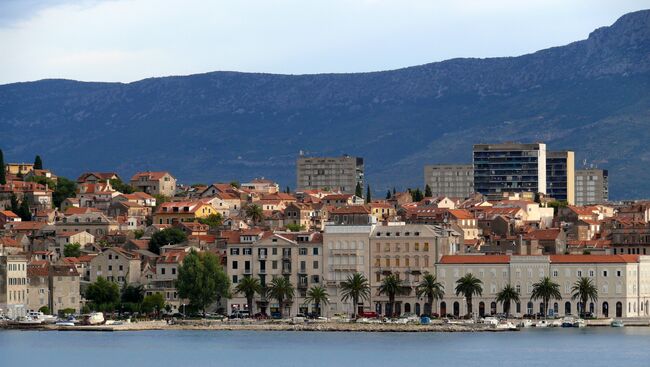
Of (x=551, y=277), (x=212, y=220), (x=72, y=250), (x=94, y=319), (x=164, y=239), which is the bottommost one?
(x=94, y=319)

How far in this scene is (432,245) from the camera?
445 feet

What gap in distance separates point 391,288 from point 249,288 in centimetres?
955

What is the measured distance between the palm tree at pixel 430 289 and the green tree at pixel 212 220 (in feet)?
131

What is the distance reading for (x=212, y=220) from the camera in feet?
575

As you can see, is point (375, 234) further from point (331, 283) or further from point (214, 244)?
point (214, 244)

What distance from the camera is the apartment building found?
136m

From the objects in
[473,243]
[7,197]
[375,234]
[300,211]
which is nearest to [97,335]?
[375,234]

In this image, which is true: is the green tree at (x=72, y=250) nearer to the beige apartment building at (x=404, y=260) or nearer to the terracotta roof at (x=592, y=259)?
the beige apartment building at (x=404, y=260)

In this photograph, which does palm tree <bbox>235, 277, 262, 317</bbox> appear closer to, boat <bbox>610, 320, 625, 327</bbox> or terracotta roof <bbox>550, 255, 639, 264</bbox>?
terracotta roof <bbox>550, 255, 639, 264</bbox>

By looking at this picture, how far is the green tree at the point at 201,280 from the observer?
13375cm

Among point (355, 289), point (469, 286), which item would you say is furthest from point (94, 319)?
point (469, 286)

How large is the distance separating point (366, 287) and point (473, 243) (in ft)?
68.4

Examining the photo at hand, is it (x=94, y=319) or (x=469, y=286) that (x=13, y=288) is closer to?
(x=94, y=319)

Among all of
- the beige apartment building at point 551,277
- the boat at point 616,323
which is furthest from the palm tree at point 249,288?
the boat at point 616,323
